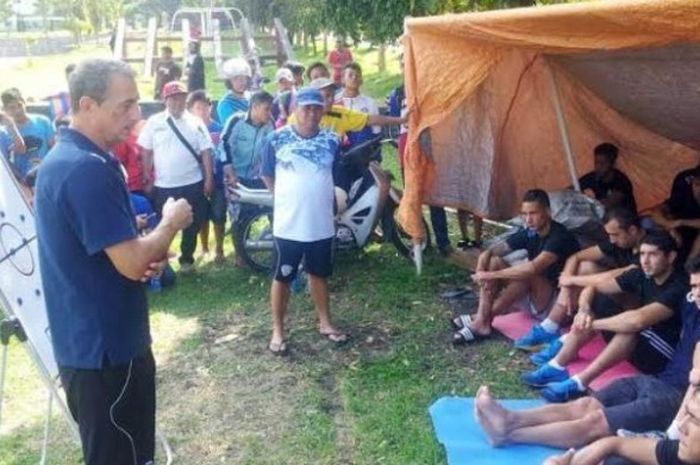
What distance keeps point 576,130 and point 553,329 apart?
2.42 meters

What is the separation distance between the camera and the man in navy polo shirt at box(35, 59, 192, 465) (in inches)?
90.1

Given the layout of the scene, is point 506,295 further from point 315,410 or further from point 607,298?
point 315,410

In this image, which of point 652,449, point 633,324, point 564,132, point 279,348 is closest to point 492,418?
point 652,449

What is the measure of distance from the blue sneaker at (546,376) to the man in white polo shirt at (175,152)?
287 centimetres

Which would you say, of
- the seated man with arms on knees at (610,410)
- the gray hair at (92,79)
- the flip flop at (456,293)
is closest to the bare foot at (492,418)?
the seated man with arms on knees at (610,410)

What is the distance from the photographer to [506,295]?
5.35 metres

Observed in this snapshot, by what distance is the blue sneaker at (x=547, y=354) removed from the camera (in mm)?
4781

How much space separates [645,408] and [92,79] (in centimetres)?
281

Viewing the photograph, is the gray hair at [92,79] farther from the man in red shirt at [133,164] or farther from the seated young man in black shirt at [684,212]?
the seated young man in black shirt at [684,212]

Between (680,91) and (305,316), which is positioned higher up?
(680,91)

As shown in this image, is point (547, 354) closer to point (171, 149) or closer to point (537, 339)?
point (537, 339)

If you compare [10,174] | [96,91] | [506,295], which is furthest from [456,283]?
[96,91]

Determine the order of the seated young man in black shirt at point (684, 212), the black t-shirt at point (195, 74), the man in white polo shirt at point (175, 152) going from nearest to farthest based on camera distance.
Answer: the seated young man in black shirt at point (684, 212) < the man in white polo shirt at point (175, 152) < the black t-shirt at point (195, 74)

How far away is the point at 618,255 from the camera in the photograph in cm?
491
